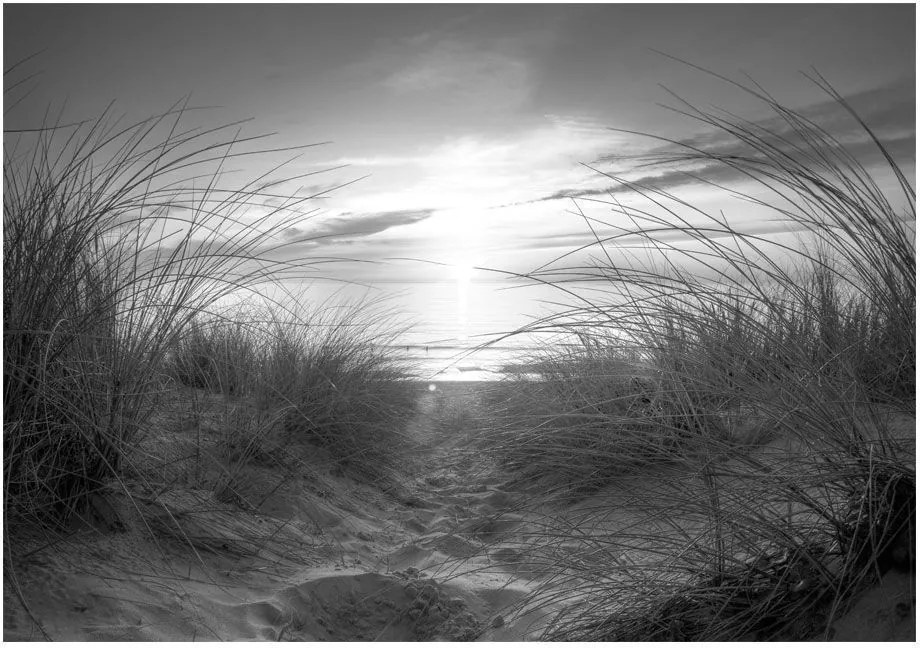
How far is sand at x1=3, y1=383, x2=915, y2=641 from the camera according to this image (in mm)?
1533

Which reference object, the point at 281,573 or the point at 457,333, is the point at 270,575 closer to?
the point at 281,573

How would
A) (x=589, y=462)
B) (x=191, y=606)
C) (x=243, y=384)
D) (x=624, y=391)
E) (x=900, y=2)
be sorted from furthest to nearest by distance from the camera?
(x=243, y=384), (x=624, y=391), (x=589, y=462), (x=900, y=2), (x=191, y=606)

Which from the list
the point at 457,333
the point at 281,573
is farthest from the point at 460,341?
the point at 281,573

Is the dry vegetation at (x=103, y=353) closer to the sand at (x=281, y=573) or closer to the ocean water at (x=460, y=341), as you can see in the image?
the sand at (x=281, y=573)

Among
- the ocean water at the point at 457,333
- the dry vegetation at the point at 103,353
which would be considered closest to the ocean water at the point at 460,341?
the ocean water at the point at 457,333

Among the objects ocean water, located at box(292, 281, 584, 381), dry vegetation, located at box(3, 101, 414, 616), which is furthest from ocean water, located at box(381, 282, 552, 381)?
dry vegetation, located at box(3, 101, 414, 616)

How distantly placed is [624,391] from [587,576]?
1.62 meters

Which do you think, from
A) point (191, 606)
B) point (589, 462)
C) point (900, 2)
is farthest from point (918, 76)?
point (191, 606)

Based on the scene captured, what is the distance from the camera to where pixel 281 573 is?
2139mm

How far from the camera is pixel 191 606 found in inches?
68.5

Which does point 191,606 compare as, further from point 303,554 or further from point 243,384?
point 243,384

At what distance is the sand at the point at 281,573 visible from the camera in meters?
1.53

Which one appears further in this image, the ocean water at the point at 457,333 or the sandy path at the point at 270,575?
the ocean water at the point at 457,333

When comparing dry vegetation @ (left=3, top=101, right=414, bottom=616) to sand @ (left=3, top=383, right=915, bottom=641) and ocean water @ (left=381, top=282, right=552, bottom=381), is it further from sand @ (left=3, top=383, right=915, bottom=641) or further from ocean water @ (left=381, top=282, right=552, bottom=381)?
ocean water @ (left=381, top=282, right=552, bottom=381)
